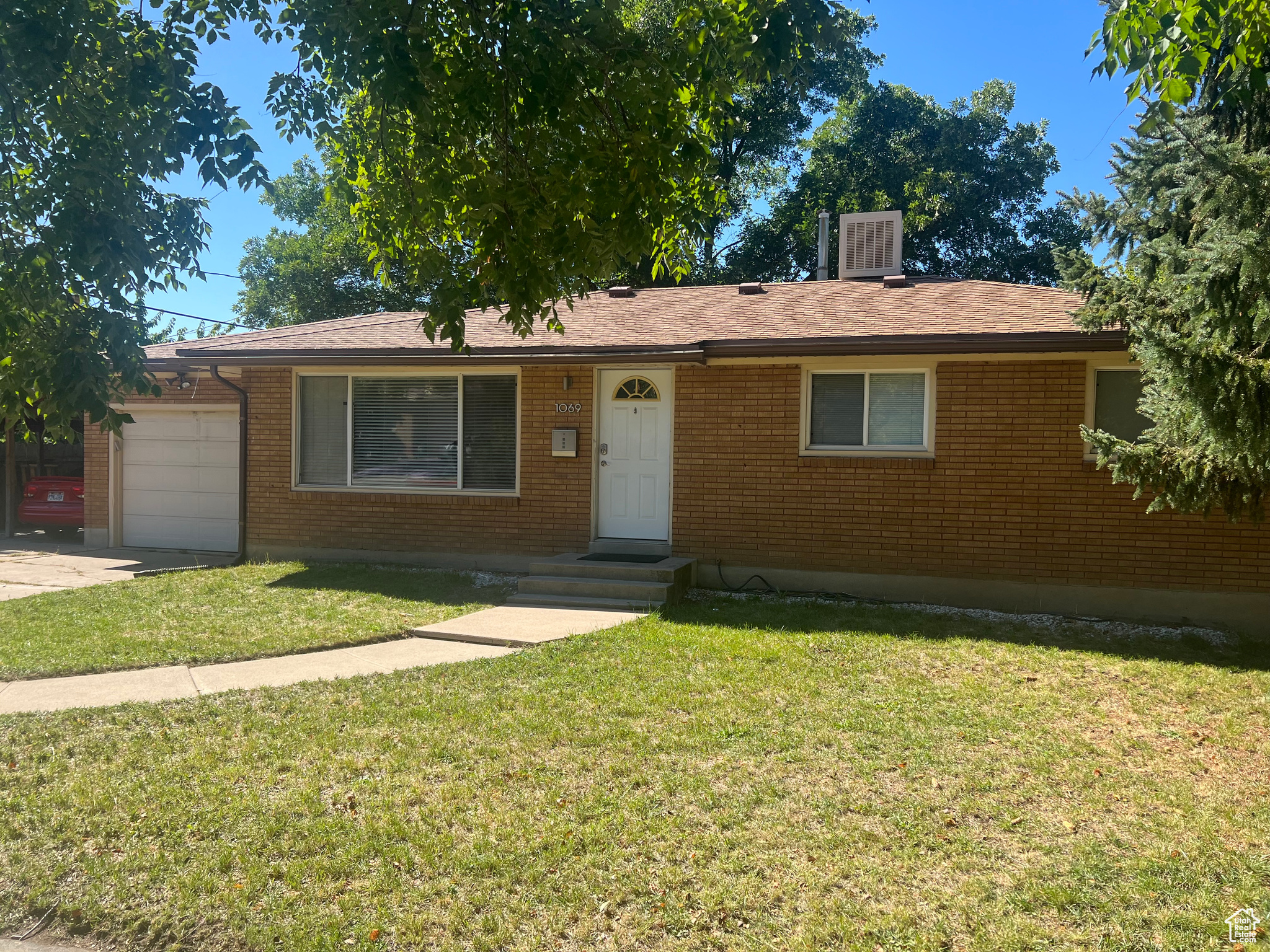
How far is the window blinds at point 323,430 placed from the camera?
41.8 feet

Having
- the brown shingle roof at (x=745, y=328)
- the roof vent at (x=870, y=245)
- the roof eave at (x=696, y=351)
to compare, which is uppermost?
the roof vent at (x=870, y=245)

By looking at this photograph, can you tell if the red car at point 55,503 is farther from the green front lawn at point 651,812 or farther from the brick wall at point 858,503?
the green front lawn at point 651,812

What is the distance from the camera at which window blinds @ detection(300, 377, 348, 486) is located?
12727mm

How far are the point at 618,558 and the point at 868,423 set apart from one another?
10.8 ft

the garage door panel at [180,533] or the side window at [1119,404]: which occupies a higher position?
the side window at [1119,404]

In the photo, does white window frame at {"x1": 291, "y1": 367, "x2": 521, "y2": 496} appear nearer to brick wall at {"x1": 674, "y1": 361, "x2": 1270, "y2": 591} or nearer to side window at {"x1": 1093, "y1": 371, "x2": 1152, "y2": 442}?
brick wall at {"x1": 674, "y1": 361, "x2": 1270, "y2": 591}

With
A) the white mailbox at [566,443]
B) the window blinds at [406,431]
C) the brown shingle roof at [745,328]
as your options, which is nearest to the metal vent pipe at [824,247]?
the brown shingle roof at [745,328]

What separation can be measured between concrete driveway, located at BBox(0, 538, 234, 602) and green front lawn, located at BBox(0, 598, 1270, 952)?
623cm

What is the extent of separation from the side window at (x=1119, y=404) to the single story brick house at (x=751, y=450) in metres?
0.03

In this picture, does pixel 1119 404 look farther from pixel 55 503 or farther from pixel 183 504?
pixel 55 503

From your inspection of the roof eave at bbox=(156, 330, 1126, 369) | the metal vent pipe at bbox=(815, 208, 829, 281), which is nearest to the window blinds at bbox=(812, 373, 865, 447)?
the roof eave at bbox=(156, 330, 1126, 369)

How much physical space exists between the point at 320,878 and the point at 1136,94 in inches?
196

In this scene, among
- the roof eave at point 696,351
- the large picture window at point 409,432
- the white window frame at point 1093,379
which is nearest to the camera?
the roof eave at point 696,351

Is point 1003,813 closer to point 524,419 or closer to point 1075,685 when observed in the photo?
point 1075,685
